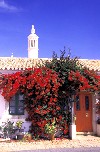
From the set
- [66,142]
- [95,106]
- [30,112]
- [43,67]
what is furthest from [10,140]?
[95,106]

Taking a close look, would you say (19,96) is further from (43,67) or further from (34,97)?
(43,67)

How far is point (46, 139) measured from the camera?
1622 cm

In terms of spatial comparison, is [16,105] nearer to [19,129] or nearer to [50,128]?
[19,129]

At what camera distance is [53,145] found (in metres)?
14.5

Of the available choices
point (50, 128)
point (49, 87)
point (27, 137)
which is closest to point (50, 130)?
Answer: point (50, 128)

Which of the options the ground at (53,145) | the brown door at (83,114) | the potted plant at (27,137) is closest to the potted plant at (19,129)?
the potted plant at (27,137)

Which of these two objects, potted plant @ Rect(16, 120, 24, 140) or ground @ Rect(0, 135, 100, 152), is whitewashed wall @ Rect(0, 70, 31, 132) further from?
ground @ Rect(0, 135, 100, 152)

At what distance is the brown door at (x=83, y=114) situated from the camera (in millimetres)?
18031

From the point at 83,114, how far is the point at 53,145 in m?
4.21

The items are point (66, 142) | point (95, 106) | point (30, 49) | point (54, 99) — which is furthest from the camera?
point (30, 49)

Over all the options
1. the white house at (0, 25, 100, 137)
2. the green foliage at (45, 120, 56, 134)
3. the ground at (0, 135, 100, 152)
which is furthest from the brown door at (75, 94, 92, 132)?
the green foliage at (45, 120, 56, 134)

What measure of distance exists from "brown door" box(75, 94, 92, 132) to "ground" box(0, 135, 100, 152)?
1803mm

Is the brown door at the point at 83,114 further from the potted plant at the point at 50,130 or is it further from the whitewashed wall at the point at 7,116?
the whitewashed wall at the point at 7,116

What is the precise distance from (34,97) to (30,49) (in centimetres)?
2026
